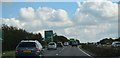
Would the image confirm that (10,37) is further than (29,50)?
Yes

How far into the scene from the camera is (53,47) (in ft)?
238

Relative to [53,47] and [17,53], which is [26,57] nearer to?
[17,53]

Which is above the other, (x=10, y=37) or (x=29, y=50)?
(x=10, y=37)

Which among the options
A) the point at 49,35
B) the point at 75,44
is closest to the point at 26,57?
the point at 49,35

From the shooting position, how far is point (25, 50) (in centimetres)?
2909

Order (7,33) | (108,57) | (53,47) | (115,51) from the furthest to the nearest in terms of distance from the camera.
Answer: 1. (53,47)
2. (7,33)
3. (115,51)
4. (108,57)

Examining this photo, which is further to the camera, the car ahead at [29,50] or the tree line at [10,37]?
the tree line at [10,37]

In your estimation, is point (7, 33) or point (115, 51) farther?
point (7, 33)

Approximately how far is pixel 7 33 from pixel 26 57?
39.5 metres

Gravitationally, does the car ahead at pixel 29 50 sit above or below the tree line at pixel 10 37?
below

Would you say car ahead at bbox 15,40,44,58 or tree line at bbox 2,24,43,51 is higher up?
tree line at bbox 2,24,43,51

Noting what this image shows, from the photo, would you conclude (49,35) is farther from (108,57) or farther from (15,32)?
(108,57)

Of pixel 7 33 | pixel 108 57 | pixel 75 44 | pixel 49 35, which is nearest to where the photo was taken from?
pixel 108 57

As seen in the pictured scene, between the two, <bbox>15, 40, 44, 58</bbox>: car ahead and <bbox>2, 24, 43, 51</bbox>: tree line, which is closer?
<bbox>15, 40, 44, 58</bbox>: car ahead
